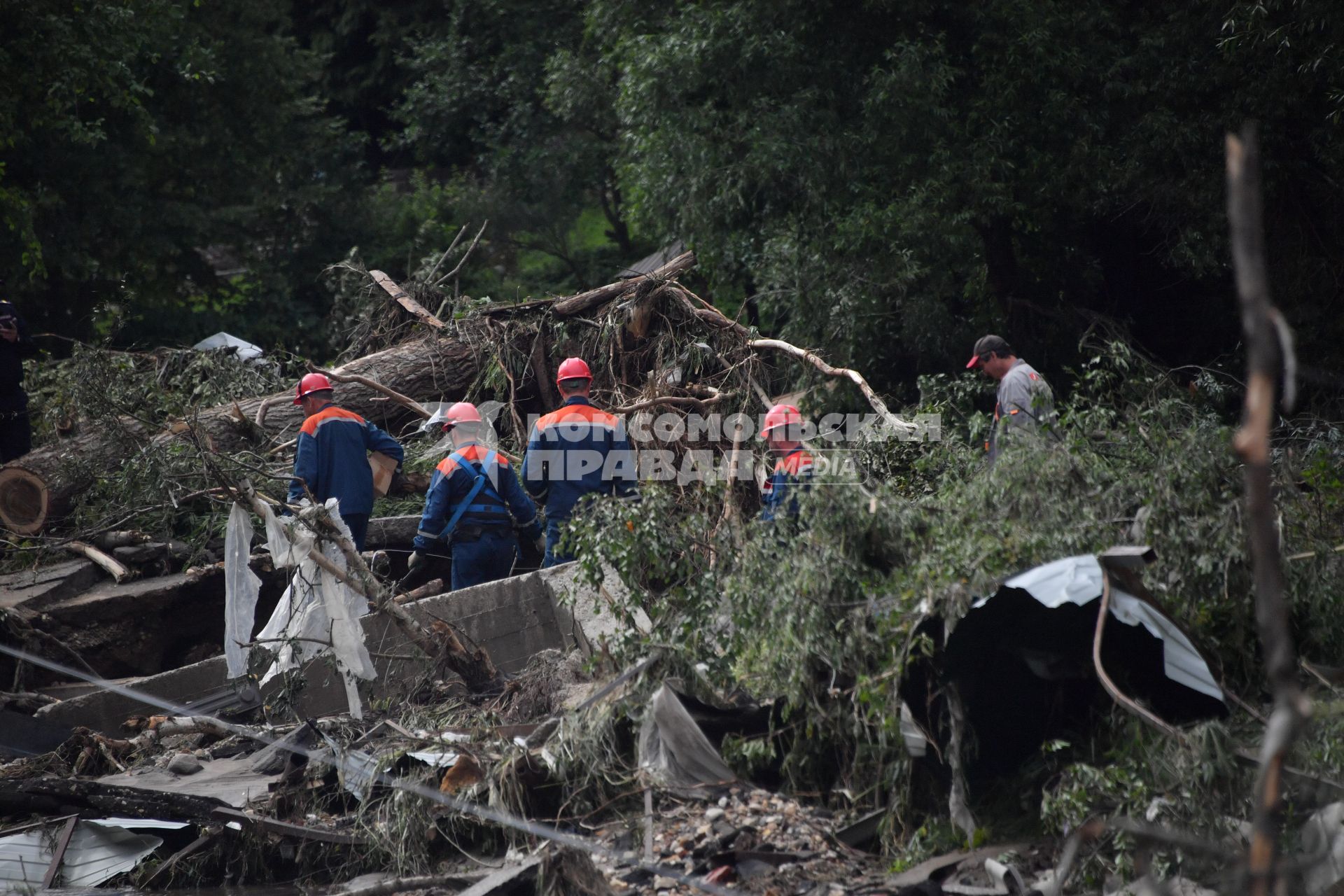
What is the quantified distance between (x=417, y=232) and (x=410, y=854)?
486 inches

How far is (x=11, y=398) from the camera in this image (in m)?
8.93

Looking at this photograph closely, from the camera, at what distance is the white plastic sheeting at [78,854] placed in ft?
16.4

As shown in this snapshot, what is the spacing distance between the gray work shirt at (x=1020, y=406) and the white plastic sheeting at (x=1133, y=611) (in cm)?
117

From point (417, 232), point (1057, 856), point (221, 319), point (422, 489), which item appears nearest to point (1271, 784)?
point (1057, 856)

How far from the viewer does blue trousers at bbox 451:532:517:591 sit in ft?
23.1

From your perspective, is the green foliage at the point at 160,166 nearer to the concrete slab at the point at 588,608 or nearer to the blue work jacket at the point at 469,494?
the blue work jacket at the point at 469,494

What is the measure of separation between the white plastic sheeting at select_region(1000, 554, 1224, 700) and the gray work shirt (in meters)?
1.17

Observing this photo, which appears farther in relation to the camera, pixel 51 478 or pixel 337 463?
pixel 51 478

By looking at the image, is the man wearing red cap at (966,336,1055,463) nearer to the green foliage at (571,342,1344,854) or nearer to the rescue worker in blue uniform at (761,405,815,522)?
the rescue worker in blue uniform at (761,405,815,522)

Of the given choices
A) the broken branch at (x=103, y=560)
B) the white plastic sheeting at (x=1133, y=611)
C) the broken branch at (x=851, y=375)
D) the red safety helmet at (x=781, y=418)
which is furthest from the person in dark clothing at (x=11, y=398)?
the white plastic sheeting at (x=1133, y=611)

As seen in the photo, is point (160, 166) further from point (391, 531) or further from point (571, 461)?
point (571, 461)

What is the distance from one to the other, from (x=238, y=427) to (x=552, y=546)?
3060 mm

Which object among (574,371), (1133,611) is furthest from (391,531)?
(1133,611)

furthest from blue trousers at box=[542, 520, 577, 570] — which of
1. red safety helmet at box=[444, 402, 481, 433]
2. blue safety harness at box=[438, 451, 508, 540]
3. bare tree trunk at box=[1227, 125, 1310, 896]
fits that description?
bare tree trunk at box=[1227, 125, 1310, 896]
